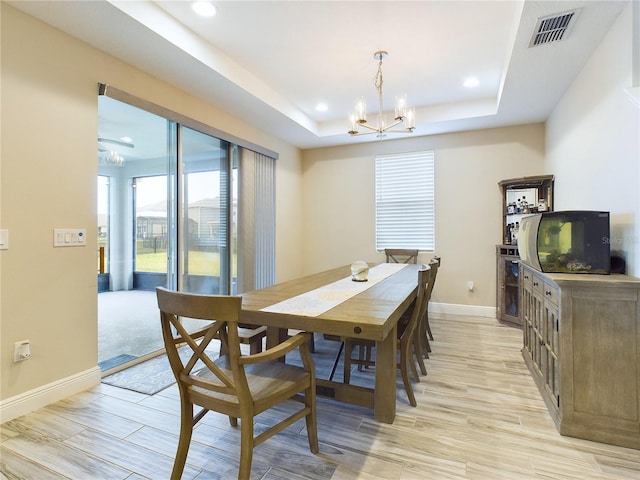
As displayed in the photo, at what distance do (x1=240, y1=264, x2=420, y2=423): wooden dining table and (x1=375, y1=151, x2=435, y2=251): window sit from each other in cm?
246

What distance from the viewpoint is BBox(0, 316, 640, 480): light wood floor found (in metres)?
1.56

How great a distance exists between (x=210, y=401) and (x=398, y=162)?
4.39 meters

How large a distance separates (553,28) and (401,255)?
305 cm

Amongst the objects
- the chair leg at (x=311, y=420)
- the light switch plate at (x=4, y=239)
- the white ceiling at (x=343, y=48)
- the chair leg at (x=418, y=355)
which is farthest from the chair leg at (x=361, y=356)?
the white ceiling at (x=343, y=48)

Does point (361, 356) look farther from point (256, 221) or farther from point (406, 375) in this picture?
point (256, 221)

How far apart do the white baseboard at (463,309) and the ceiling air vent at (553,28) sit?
3.20 m

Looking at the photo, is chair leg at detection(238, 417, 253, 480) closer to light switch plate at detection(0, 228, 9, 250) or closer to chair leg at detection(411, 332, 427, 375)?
chair leg at detection(411, 332, 427, 375)

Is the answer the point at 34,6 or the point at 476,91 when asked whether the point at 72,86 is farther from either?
the point at 476,91

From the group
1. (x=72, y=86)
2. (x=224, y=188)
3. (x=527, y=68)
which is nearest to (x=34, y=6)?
(x=72, y=86)

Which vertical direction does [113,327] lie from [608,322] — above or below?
below

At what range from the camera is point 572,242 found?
2.10 metres

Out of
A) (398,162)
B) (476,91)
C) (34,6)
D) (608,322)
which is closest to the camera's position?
(608,322)

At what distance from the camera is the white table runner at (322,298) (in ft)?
5.81

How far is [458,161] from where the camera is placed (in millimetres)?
4629
